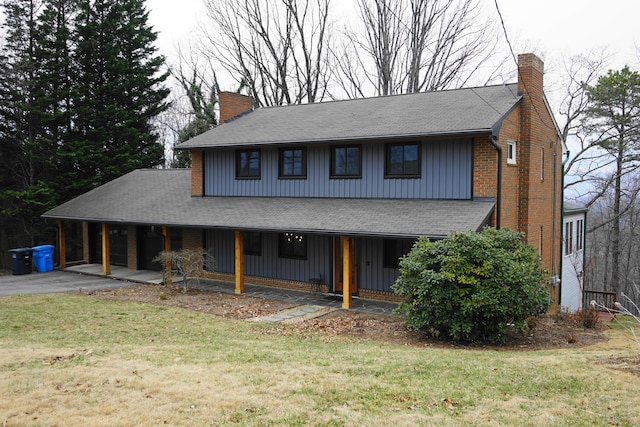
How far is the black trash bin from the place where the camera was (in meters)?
20.6

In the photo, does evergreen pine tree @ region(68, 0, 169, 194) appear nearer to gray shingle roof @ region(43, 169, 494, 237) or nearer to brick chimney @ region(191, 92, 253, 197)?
gray shingle roof @ region(43, 169, 494, 237)

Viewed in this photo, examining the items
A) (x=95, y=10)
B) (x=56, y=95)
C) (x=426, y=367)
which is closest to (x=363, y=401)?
(x=426, y=367)

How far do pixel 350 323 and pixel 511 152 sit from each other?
7359 mm

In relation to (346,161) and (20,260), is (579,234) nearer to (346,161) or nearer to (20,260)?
(346,161)

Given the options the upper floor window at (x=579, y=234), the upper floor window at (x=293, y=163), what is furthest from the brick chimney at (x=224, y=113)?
the upper floor window at (x=579, y=234)

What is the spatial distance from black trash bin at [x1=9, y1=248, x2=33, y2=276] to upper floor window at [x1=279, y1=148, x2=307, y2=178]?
38.2ft

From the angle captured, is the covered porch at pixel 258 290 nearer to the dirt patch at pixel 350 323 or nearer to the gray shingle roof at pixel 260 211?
the dirt patch at pixel 350 323

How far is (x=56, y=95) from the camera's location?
83.1 feet

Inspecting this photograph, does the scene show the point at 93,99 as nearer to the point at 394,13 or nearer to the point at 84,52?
the point at 84,52

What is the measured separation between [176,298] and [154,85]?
810 inches

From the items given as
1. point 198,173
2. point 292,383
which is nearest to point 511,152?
point 292,383

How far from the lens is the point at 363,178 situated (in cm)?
1602

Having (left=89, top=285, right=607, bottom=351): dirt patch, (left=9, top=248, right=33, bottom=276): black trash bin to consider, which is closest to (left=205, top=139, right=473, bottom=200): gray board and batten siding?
(left=89, top=285, right=607, bottom=351): dirt patch

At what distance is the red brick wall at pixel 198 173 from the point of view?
2003cm
